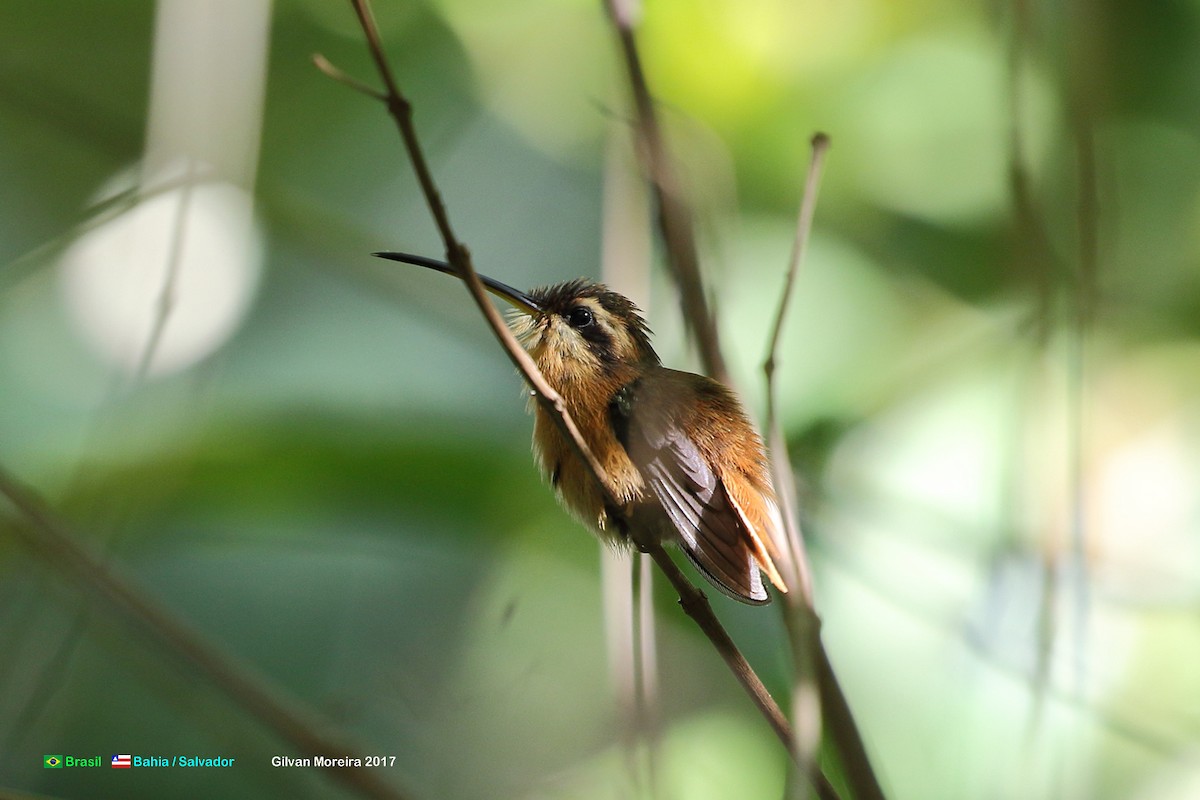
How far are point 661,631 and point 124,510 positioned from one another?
1.25 meters

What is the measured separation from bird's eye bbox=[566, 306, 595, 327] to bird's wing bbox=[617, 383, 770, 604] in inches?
11.8

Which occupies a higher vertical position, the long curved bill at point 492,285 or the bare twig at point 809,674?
the long curved bill at point 492,285

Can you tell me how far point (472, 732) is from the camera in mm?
2156

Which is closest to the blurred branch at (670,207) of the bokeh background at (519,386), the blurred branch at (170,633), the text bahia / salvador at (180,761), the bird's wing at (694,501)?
the bird's wing at (694,501)

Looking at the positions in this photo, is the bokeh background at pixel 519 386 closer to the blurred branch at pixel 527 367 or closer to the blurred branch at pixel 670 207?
the blurred branch at pixel 670 207

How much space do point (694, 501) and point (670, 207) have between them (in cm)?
57

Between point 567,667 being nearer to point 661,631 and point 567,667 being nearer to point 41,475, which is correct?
point 661,631

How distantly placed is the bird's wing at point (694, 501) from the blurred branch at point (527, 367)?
0.11 meters

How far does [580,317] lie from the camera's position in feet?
6.88

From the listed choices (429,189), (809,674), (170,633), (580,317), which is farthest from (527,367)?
(580,317)

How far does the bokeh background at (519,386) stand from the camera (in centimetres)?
203

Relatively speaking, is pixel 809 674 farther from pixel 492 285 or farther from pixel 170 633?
pixel 492 285

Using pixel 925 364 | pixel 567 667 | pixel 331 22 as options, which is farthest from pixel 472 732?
pixel 331 22

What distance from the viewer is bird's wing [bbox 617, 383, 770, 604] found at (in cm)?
168
